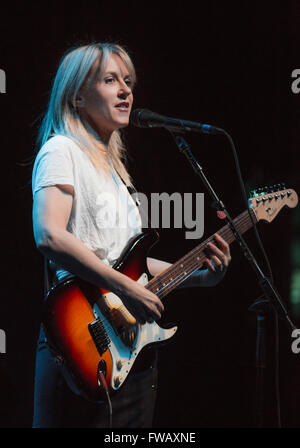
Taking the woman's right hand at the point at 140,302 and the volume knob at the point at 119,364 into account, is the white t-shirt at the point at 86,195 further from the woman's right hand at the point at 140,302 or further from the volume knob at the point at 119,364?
the volume knob at the point at 119,364

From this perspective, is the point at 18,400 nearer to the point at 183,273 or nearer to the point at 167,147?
the point at 183,273

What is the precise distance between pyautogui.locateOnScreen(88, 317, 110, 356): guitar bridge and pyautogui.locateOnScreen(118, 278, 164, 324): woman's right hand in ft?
0.36

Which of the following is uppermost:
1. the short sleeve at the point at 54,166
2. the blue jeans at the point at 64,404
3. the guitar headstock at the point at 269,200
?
the short sleeve at the point at 54,166

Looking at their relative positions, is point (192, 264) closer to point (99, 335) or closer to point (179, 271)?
point (179, 271)

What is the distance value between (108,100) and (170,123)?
0.28 m

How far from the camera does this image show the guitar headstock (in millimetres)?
2033

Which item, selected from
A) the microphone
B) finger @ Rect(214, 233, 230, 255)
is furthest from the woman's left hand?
the microphone

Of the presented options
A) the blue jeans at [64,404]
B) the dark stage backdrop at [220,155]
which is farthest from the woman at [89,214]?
the dark stage backdrop at [220,155]

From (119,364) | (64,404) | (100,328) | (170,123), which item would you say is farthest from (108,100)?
(64,404)

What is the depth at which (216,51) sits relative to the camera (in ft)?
9.01

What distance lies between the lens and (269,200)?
2.09 m

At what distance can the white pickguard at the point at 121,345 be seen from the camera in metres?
1.51

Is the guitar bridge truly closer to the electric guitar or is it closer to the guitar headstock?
the electric guitar
